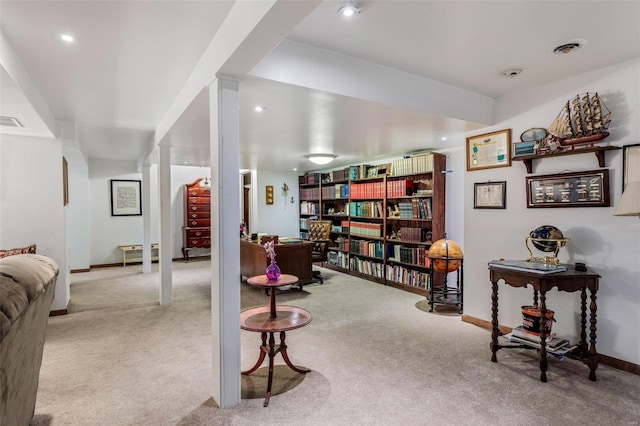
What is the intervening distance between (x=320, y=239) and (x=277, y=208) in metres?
1.67

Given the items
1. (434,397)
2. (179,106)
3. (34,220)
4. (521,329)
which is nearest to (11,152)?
(34,220)

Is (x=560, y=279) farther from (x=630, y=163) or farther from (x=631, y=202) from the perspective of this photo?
(x=630, y=163)

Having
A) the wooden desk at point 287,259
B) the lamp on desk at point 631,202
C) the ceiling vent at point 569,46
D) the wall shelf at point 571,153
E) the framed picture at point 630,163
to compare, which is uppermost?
the ceiling vent at point 569,46

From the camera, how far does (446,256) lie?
4.08 meters

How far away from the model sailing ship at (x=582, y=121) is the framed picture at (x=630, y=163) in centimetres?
19

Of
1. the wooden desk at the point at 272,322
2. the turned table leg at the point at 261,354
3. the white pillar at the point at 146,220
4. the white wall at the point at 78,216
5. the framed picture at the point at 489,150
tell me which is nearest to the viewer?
the wooden desk at the point at 272,322

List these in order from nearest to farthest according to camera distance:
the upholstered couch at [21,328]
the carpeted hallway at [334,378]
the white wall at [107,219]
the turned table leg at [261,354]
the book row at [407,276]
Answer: the upholstered couch at [21,328] → the carpeted hallway at [334,378] → the turned table leg at [261,354] → the book row at [407,276] → the white wall at [107,219]

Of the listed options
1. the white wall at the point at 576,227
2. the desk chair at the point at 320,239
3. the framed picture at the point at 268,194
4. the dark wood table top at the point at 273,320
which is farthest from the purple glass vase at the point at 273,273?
the framed picture at the point at 268,194

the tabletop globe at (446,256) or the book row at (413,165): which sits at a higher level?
the book row at (413,165)

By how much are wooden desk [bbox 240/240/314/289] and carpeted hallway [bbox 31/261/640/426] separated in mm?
1204

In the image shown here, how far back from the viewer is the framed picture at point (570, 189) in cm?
266

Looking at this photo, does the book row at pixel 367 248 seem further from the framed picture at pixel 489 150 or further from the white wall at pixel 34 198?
the white wall at pixel 34 198

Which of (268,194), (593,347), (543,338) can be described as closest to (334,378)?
(543,338)

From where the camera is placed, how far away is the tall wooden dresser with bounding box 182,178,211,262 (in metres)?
7.89
